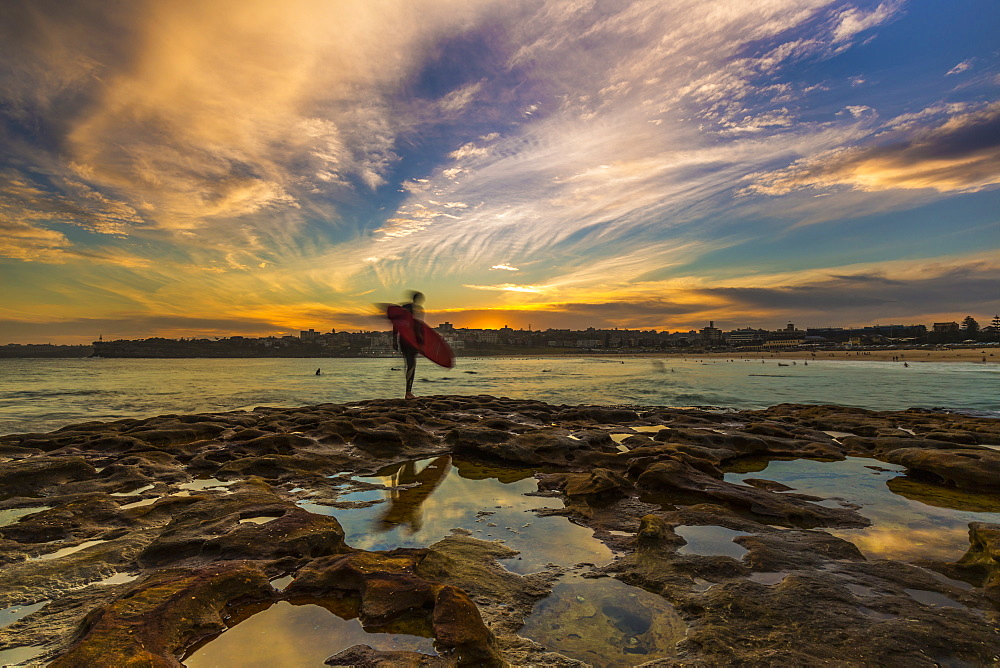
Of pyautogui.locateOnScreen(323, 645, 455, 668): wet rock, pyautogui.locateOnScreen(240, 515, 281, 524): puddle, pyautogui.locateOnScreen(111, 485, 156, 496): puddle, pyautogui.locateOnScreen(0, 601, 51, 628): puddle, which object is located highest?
pyautogui.locateOnScreen(323, 645, 455, 668): wet rock

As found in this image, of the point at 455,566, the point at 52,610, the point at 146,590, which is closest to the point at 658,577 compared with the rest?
the point at 455,566

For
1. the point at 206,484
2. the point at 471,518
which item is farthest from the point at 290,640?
the point at 206,484

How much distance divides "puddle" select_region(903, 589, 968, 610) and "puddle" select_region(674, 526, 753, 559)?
1.28 m

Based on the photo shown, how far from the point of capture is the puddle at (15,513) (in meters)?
5.44

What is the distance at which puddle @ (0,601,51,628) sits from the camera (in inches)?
129

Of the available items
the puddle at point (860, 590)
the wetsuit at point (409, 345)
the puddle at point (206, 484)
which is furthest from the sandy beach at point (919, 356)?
the puddle at point (206, 484)

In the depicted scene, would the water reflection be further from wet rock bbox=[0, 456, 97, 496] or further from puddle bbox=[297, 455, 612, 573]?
wet rock bbox=[0, 456, 97, 496]

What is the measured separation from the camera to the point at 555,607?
3555 mm

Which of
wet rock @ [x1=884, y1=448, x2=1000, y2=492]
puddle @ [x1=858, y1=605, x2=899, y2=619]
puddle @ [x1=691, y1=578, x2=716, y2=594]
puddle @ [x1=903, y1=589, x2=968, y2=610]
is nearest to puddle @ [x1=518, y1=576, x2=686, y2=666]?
puddle @ [x1=691, y1=578, x2=716, y2=594]

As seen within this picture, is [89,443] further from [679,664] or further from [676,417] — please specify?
[676,417]

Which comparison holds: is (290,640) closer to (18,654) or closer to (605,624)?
(18,654)

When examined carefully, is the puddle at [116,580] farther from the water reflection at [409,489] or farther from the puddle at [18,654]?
the water reflection at [409,489]

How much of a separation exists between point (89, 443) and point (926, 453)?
16.6 meters

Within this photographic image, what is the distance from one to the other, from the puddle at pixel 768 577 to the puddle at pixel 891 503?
51.2 inches
